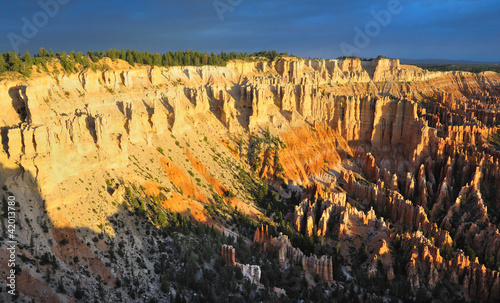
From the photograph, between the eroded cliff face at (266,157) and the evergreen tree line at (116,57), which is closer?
the eroded cliff face at (266,157)

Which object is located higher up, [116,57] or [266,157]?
[116,57]

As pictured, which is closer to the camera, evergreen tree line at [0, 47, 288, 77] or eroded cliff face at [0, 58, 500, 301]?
eroded cliff face at [0, 58, 500, 301]

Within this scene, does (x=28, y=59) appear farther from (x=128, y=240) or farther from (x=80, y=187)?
(x=128, y=240)

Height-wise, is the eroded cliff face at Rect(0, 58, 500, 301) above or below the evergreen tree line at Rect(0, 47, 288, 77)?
below
